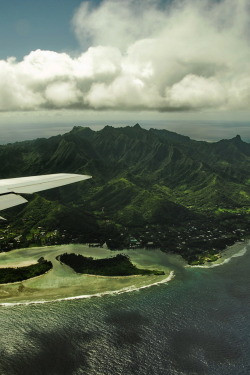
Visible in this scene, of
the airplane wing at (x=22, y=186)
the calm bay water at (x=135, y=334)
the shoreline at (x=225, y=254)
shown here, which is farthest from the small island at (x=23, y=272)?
the airplane wing at (x=22, y=186)

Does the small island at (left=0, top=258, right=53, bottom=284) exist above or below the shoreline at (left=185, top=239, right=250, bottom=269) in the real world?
above

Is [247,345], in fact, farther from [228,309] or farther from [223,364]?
[228,309]

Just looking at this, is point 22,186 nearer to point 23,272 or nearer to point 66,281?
point 66,281

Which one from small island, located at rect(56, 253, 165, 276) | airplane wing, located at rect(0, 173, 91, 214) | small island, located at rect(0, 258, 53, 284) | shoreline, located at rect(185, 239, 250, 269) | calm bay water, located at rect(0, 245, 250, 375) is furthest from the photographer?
shoreline, located at rect(185, 239, 250, 269)

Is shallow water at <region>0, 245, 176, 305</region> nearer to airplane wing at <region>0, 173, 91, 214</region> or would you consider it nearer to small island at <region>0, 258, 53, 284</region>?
small island at <region>0, 258, 53, 284</region>

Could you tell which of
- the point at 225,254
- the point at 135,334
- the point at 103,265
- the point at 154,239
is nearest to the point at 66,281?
the point at 103,265

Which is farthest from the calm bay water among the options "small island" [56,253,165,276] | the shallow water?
"small island" [56,253,165,276]

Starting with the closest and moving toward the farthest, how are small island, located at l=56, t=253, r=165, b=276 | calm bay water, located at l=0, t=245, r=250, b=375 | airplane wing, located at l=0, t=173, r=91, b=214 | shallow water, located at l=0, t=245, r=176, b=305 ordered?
airplane wing, located at l=0, t=173, r=91, b=214 < calm bay water, located at l=0, t=245, r=250, b=375 < shallow water, located at l=0, t=245, r=176, b=305 < small island, located at l=56, t=253, r=165, b=276
